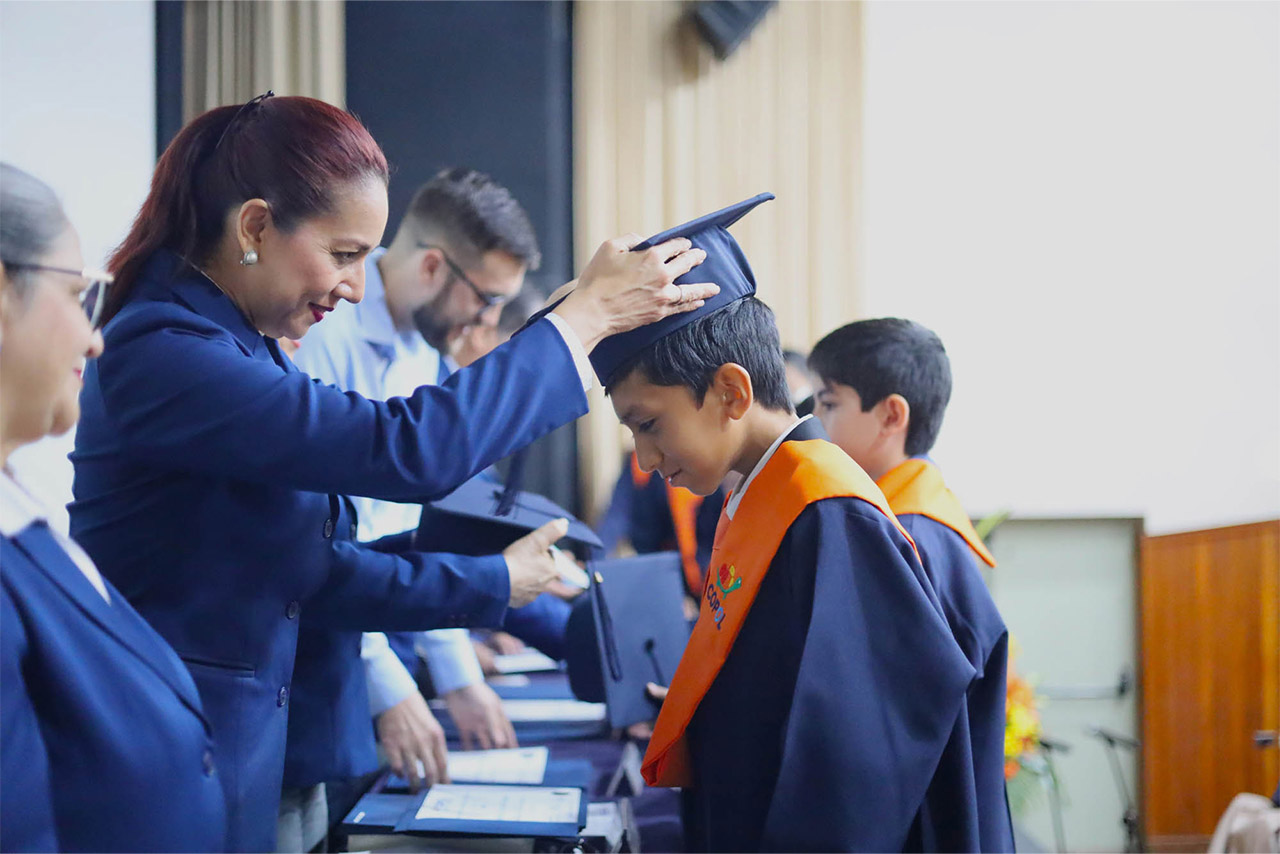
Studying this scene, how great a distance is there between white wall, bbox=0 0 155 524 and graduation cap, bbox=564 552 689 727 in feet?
3.41

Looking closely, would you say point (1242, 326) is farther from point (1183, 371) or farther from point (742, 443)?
point (742, 443)

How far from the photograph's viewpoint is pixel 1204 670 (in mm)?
4043

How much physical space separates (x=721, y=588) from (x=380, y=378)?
1265mm

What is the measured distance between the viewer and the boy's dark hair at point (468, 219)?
229 cm

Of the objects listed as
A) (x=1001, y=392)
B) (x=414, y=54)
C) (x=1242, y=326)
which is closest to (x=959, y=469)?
(x=1001, y=392)

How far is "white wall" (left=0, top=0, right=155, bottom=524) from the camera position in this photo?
2.15 metres

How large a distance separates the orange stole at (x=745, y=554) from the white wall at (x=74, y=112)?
4.23 feet

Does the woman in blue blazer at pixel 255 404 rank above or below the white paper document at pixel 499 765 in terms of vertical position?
above

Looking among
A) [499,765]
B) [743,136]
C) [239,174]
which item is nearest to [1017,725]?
[499,765]

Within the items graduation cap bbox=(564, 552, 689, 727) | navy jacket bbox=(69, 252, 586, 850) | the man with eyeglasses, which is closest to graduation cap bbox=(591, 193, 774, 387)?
navy jacket bbox=(69, 252, 586, 850)

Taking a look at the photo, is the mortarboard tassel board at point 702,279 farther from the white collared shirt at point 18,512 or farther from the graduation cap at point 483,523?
the white collared shirt at point 18,512

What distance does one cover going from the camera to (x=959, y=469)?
468 centimetres

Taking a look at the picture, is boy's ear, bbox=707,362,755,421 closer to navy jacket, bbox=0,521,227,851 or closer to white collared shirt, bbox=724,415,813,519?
white collared shirt, bbox=724,415,813,519

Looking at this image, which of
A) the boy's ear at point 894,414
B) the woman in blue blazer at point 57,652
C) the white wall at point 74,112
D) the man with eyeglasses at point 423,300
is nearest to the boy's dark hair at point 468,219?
the man with eyeglasses at point 423,300
